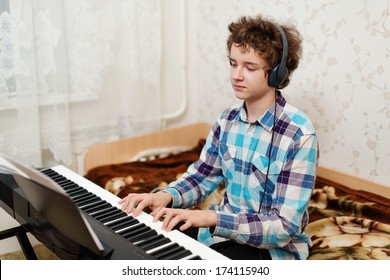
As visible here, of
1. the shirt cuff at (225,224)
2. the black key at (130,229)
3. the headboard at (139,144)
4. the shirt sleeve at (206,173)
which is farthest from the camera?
the headboard at (139,144)

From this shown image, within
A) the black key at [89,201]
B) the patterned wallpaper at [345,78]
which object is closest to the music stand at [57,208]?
the black key at [89,201]

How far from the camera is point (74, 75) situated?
2.21 m

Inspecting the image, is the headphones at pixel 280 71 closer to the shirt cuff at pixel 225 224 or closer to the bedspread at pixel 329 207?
the shirt cuff at pixel 225 224

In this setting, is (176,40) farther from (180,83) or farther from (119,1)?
(119,1)

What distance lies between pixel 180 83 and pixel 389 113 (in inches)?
48.0

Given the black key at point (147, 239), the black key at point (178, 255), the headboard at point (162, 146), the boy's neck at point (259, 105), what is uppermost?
the boy's neck at point (259, 105)

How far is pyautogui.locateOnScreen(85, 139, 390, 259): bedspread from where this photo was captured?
1.60 metres

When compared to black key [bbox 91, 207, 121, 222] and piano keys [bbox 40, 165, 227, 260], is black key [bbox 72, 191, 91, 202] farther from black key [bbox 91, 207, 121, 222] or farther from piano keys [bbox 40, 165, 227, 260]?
black key [bbox 91, 207, 121, 222]

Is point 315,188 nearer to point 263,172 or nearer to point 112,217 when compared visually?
point 263,172

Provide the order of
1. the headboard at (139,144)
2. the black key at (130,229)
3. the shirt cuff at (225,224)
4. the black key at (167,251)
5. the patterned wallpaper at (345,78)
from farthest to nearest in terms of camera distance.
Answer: the headboard at (139,144), the patterned wallpaper at (345,78), the shirt cuff at (225,224), the black key at (130,229), the black key at (167,251)

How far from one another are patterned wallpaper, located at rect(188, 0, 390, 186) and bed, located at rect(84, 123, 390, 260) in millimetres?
109

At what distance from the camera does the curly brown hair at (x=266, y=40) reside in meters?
1.37

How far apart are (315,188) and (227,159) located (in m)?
0.67
